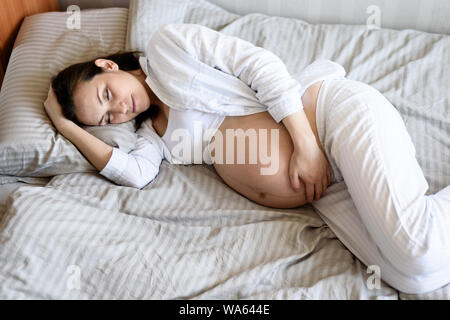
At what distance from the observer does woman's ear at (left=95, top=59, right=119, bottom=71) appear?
1.37 m

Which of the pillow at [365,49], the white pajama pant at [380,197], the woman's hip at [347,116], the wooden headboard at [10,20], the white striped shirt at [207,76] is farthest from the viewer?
the wooden headboard at [10,20]

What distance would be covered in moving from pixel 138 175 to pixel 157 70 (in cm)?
30

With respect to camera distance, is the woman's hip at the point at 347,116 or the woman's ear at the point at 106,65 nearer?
the woman's hip at the point at 347,116

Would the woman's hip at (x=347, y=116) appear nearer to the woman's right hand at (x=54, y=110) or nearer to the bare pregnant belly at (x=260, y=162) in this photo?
the bare pregnant belly at (x=260, y=162)

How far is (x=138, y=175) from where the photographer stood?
4.39ft

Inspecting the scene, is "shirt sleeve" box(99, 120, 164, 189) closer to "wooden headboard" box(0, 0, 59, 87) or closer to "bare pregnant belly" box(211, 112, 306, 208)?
"bare pregnant belly" box(211, 112, 306, 208)

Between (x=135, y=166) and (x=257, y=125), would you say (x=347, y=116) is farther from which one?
(x=135, y=166)

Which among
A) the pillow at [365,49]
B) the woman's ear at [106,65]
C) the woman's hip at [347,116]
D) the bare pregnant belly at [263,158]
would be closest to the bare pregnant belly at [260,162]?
the bare pregnant belly at [263,158]

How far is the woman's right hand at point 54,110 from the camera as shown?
1.36 meters

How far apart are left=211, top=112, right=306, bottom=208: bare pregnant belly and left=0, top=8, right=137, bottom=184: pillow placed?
30 centimetres

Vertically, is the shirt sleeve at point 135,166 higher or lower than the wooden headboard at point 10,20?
lower

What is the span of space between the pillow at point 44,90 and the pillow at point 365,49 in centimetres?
13
